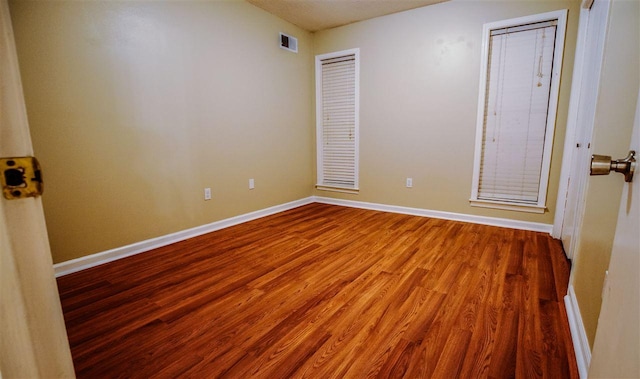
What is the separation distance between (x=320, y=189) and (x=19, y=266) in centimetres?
425

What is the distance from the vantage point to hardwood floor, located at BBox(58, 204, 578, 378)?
132 cm

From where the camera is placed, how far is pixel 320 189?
4.68 meters

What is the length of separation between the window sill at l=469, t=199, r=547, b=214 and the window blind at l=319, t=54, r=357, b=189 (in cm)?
161

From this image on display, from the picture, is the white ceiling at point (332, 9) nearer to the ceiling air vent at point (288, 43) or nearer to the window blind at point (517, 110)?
the ceiling air vent at point (288, 43)

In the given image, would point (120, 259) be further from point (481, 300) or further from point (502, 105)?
point (502, 105)

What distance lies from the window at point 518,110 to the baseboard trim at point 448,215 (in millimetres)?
161

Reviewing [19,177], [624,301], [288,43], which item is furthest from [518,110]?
[19,177]

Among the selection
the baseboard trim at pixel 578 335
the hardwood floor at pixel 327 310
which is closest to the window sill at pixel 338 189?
the hardwood floor at pixel 327 310

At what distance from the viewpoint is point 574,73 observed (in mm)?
2713

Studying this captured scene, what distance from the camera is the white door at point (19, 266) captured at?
43cm

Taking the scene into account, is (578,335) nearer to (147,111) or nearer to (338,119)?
(147,111)

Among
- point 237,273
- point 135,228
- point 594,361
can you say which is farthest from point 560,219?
point 135,228

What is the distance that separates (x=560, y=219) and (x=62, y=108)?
432 cm

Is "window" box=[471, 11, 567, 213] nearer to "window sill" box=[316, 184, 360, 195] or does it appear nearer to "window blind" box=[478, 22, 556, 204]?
"window blind" box=[478, 22, 556, 204]
